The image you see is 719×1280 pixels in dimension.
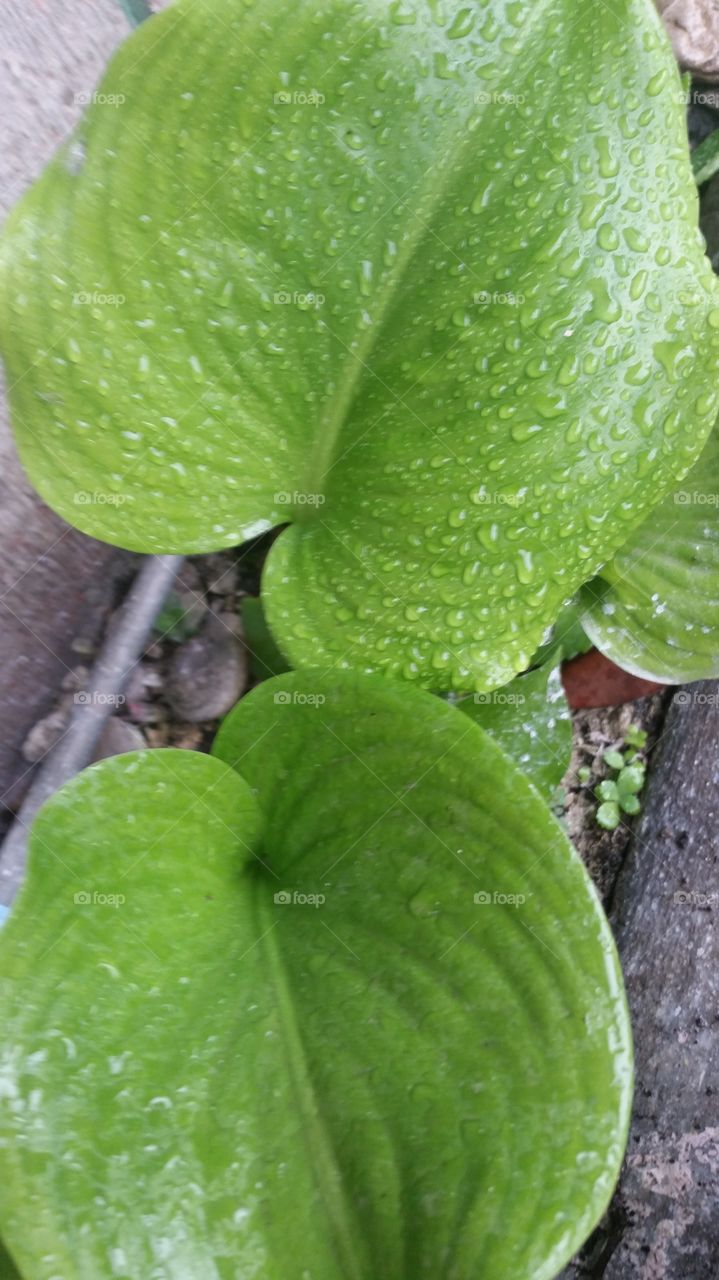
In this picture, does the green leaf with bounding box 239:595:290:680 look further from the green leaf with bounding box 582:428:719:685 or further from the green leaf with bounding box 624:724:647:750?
the green leaf with bounding box 624:724:647:750

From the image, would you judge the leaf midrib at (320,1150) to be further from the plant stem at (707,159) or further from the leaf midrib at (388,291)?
the plant stem at (707,159)

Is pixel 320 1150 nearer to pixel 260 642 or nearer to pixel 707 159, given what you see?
pixel 260 642

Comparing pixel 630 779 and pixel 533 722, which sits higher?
pixel 533 722

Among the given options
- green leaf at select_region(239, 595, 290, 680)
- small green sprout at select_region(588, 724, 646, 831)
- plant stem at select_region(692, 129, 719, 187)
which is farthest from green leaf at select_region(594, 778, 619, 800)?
plant stem at select_region(692, 129, 719, 187)

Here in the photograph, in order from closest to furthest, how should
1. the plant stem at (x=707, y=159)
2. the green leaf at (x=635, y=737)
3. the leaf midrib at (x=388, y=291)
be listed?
the leaf midrib at (x=388, y=291)
the plant stem at (x=707, y=159)
the green leaf at (x=635, y=737)

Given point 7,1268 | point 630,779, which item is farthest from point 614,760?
point 7,1268

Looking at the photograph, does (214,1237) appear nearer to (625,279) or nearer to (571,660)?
(625,279)

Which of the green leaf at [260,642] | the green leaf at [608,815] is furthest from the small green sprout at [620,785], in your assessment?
the green leaf at [260,642]
